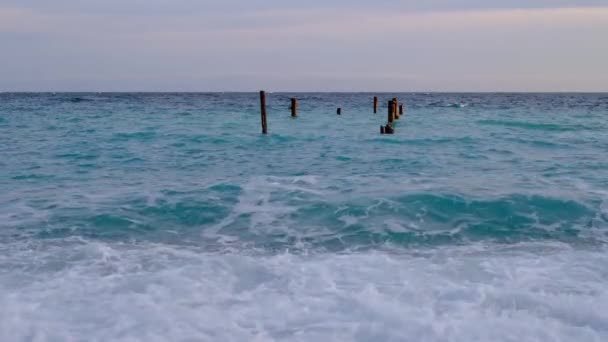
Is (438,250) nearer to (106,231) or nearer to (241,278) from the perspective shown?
(241,278)

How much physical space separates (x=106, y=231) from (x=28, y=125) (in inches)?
1007

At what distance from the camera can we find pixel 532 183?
41.9 feet

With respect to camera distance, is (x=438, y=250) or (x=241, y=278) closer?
(x=241, y=278)

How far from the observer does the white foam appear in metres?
5.21

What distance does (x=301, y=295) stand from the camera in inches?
241

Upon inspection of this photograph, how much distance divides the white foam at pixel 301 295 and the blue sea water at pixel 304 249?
3cm

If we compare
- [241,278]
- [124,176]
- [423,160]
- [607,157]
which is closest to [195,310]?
A: [241,278]

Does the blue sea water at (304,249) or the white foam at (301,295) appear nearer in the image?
the white foam at (301,295)

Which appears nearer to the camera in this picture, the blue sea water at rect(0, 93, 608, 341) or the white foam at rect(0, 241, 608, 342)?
the white foam at rect(0, 241, 608, 342)

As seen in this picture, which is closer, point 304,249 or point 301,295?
point 301,295

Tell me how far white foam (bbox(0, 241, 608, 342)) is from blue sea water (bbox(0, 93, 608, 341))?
0.03 m

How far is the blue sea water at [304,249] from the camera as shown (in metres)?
5.39

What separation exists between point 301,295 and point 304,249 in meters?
1.90

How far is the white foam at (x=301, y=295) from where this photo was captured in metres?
5.21
